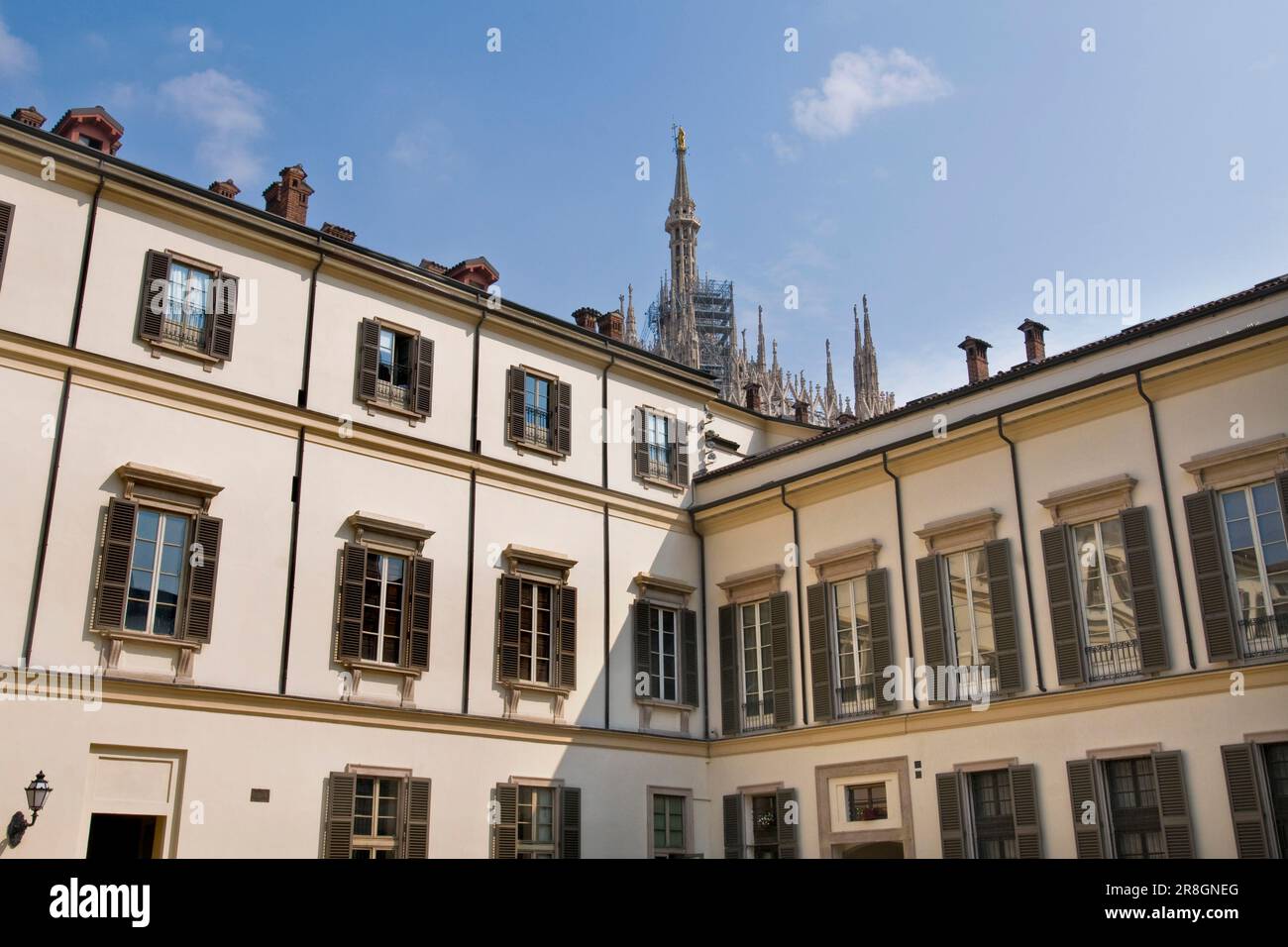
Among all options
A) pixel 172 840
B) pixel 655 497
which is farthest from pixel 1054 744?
pixel 172 840

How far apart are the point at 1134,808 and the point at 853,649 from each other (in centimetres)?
545

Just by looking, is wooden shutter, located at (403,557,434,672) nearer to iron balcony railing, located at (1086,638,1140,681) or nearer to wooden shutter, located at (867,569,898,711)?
wooden shutter, located at (867,569,898,711)

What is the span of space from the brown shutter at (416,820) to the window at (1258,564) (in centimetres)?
1216

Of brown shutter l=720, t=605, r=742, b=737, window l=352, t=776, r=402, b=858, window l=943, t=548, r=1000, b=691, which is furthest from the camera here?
brown shutter l=720, t=605, r=742, b=737

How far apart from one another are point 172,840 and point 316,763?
2257 millimetres

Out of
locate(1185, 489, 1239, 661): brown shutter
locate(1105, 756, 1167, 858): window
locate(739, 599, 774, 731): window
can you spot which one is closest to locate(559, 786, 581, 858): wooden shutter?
locate(739, 599, 774, 731): window

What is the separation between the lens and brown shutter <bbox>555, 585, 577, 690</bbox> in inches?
815

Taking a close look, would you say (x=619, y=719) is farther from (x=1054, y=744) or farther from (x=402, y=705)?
(x=1054, y=744)

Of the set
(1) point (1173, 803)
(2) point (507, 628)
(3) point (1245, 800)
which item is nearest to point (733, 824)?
(2) point (507, 628)

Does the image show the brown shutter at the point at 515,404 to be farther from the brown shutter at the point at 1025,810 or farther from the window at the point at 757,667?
the brown shutter at the point at 1025,810

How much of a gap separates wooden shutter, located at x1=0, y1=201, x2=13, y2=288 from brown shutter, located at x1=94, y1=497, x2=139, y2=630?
12.0 feet
